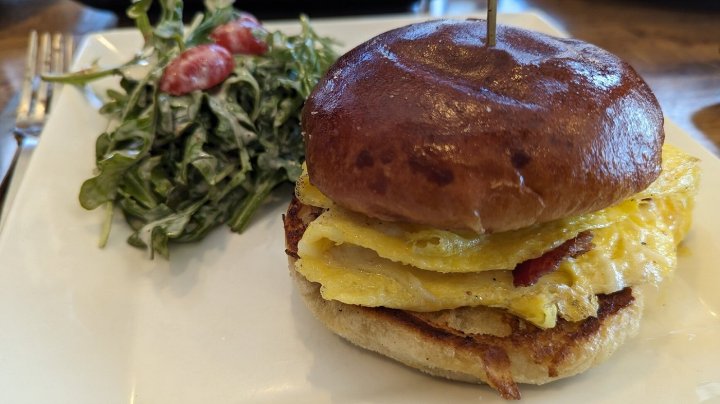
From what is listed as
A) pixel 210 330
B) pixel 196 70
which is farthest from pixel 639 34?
pixel 210 330

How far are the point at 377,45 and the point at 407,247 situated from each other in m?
0.75

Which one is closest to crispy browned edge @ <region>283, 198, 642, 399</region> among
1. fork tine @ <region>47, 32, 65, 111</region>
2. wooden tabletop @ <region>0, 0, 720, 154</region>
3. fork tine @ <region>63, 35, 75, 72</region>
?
wooden tabletop @ <region>0, 0, 720, 154</region>

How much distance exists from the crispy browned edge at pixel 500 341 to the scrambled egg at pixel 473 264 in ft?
0.19

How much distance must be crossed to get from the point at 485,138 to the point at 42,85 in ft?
10.1

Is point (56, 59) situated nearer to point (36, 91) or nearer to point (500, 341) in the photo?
point (36, 91)

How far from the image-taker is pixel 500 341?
166cm

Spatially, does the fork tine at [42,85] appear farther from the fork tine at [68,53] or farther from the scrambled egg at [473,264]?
the scrambled egg at [473,264]

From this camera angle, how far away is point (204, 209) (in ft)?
8.36

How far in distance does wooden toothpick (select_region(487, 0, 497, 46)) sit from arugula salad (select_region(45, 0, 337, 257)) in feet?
4.20

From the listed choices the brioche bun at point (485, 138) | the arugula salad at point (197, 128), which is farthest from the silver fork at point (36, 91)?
the brioche bun at point (485, 138)

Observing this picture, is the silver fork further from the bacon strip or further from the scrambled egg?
the bacon strip

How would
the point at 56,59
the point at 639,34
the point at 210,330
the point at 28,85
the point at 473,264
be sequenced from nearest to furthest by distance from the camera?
1. the point at 473,264
2. the point at 210,330
3. the point at 28,85
4. the point at 56,59
5. the point at 639,34

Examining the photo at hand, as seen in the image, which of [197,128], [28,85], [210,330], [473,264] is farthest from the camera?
[28,85]

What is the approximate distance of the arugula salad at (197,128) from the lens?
2.52 m
